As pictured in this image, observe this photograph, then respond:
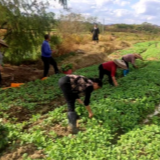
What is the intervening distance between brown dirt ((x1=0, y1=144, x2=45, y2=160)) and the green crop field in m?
0.05

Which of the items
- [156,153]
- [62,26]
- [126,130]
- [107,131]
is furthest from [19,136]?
[62,26]

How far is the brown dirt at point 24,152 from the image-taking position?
3.86 meters

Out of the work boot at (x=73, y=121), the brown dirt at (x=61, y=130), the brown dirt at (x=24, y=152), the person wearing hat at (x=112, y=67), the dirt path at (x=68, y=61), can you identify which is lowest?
the dirt path at (x=68, y=61)

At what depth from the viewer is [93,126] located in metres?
4.67

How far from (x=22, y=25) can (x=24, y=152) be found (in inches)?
310

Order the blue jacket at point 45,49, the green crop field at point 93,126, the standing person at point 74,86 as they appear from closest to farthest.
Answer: the green crop field at point 93,126 → the standing person at point 74,86 → the blue jacket at point 45,49

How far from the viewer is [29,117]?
574 centimetres

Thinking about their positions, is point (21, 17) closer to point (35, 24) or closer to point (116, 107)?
point (35, 24)

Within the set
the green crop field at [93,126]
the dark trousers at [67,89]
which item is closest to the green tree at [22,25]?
the green crop field at [93,126]

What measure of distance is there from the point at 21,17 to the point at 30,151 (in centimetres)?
789

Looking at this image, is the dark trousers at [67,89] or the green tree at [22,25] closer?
the dark trousers at [67,89]

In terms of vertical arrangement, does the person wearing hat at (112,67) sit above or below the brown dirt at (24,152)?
above

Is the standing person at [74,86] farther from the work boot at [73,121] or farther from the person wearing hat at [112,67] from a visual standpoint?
the person wearing hat at [112,67]

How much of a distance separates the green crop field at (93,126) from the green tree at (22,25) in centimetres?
419
